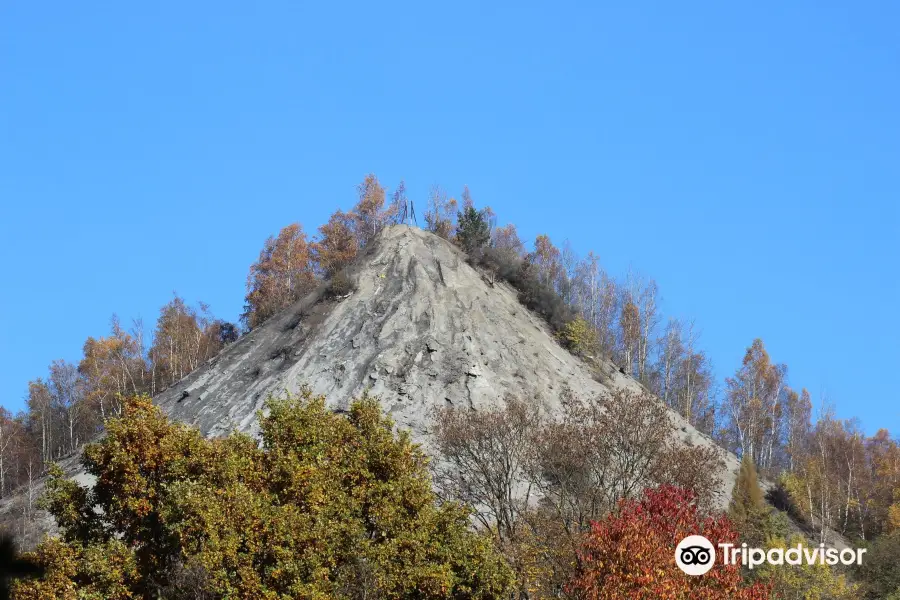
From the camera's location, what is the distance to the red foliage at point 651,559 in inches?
862

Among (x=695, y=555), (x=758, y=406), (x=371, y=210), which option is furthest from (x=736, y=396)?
(x=695, y=555)

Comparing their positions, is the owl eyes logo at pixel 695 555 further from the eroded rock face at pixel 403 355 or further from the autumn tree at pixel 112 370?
the autumn tree at pixel 112 370

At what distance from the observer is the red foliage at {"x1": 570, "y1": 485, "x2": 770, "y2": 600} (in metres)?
21.9

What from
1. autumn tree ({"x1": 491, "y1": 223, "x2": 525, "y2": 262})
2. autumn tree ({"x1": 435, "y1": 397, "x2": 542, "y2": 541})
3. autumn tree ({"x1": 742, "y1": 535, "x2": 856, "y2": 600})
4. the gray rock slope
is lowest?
autumn tree ({"x1": 742, "y1": 535, "x2": 856, "y2": 600})

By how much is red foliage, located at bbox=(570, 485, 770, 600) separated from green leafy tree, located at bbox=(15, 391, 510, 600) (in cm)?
411

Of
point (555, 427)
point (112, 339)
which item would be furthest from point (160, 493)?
point (112, 339)

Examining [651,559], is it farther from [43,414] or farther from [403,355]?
[43,414]

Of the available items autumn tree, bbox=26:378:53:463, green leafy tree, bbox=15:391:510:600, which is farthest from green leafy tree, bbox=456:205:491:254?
green leafy tree, bbox=15:391:510:600

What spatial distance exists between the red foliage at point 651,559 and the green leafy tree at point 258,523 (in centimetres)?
411

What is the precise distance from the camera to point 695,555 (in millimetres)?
23656

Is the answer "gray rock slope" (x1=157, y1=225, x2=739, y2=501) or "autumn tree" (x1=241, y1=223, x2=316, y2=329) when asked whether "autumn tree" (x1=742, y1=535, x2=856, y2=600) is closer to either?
"gray rock slope" (x1=157, y1=225, x2=739, y2=501)

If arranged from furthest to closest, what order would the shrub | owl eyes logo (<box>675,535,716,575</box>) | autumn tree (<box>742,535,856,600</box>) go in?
the shrub
autumn tree (<box>742,535,856,600</box>)
owl eyes logo (<box>675,535,716,575</box>)

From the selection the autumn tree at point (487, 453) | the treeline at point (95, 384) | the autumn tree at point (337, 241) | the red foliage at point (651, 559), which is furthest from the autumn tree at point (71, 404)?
the red foliage at point (651, 559)

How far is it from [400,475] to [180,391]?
37.3 m
